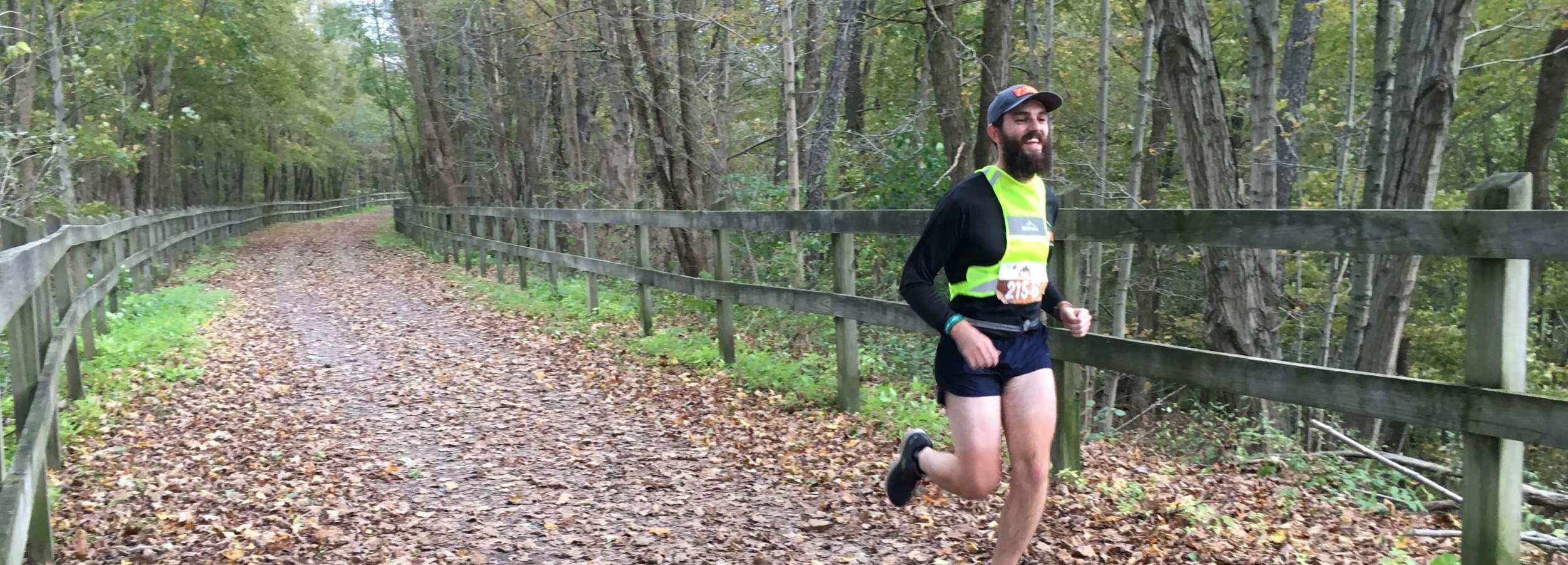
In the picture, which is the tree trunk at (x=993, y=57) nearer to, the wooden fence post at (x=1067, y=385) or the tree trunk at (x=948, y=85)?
the tree trunk at (x=948, y=85)

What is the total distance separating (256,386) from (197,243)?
16236 millimetres

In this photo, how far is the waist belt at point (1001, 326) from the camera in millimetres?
3354

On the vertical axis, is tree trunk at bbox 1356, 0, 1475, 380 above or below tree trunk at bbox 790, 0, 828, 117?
below

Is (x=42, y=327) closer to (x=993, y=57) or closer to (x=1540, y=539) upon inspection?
(x=1540, y=539)

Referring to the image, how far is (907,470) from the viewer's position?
3887 mm

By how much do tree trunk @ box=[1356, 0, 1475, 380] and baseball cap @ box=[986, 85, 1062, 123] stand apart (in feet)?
16.2

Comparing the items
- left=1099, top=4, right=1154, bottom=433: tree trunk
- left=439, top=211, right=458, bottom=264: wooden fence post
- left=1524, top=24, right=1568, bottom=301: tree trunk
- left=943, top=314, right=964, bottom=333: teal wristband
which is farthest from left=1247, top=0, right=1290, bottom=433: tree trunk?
left=439, top=211, right=458, bottom=264: wooden fence post

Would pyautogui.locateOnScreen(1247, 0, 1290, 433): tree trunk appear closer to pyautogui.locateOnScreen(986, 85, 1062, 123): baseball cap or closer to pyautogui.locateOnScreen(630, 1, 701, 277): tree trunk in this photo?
pyautogui.locateOnScreen(986, 85, 1062, 123): baseball cap

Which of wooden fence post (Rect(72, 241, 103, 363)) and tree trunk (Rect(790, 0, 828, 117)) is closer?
wooden fence post (Rect(72, 241, 103, 363))

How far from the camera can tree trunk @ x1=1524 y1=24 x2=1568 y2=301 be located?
12.2 meters

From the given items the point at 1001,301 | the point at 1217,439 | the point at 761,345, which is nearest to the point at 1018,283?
the point at 1001,301

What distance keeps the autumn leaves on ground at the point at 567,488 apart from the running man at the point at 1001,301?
823 millimetres

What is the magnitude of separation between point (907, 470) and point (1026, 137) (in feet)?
4.40

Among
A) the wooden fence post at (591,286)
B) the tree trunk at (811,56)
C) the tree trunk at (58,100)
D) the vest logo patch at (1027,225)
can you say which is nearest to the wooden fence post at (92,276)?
the wooden fence post at (591,286)
